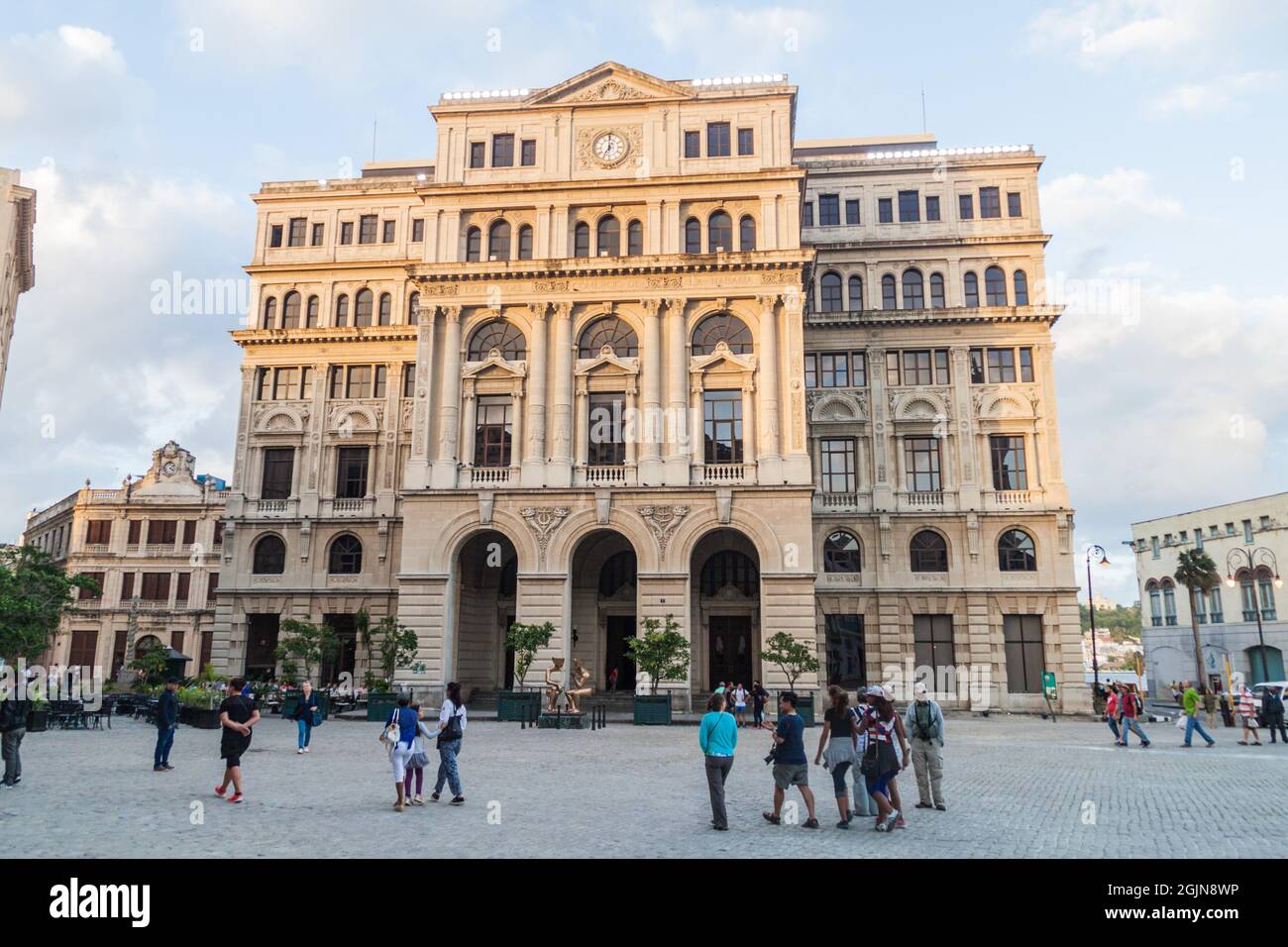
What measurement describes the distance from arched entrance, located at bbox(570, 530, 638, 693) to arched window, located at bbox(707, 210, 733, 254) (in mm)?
14550

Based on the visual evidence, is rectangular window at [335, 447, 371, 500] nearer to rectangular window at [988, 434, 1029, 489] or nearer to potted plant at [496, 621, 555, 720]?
potted plant at [496, 621, 555, 720]

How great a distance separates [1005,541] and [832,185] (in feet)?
72.7

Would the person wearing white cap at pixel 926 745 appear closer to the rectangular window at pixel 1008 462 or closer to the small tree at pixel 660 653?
the small tree at pixel 660 653

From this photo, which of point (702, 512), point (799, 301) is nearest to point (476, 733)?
point (702, 512)

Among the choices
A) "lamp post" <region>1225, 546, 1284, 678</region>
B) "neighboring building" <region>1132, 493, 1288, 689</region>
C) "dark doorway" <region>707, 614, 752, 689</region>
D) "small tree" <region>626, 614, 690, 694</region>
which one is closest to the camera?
"small tree" <region>626, 614, 690, 694</region>

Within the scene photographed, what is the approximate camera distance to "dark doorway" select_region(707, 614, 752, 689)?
44438 millimetres

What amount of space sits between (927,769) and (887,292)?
3970 cm

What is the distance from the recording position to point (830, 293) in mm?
50969

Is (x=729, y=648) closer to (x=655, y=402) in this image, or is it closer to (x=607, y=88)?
(x=655, y=402)

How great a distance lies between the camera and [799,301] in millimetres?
41312

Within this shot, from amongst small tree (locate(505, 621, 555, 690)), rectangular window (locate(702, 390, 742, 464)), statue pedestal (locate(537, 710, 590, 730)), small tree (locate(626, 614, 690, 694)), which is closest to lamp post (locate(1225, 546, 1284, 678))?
rectangular window (locate(702, 390, 742, 464))

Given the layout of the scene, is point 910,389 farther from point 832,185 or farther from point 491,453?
point 491,453

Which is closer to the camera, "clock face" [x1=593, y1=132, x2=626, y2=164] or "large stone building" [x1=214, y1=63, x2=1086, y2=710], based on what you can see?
"large stone building" [x1=214, y1=63, x2=1086, y2=710]

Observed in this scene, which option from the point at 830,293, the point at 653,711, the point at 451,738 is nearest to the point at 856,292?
the point at 830,293
